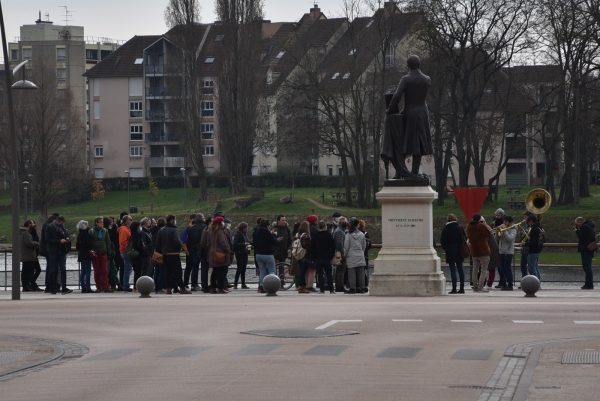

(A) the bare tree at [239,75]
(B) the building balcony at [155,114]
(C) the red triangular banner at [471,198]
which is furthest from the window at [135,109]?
(C) the red triangular banner at [471,198]

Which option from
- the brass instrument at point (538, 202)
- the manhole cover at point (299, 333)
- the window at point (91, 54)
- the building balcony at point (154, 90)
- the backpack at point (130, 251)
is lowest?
the manhole cover at point (299, 333)

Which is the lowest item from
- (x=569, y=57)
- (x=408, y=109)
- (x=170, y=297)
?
(x=170, y=297)

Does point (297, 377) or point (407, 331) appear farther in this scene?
point (407, 331)

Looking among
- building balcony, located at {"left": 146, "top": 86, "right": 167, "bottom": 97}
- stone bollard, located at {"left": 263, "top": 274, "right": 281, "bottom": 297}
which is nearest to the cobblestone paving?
stone bollard, located at {"left": 263, "top": 274, "right": 281, "bottom": 297}

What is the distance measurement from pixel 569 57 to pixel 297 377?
54010 millimetres

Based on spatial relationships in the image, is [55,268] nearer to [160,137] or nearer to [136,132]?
[160,137]

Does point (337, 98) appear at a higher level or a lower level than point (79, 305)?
higher

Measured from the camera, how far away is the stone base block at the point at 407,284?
2417 centimetres

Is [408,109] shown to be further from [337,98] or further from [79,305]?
[337,98]

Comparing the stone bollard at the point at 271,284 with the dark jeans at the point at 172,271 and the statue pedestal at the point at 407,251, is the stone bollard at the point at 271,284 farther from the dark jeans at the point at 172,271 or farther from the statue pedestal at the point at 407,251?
the dark jeans at the point at 172,271

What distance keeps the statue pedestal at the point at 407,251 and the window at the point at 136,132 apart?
98.9 metres

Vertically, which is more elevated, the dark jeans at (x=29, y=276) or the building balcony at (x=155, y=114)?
the building balcony at (x=155, y=114)

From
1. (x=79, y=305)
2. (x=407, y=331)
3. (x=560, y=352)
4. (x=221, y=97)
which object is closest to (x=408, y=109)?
(x=79, y=305)

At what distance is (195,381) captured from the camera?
12047 mm
